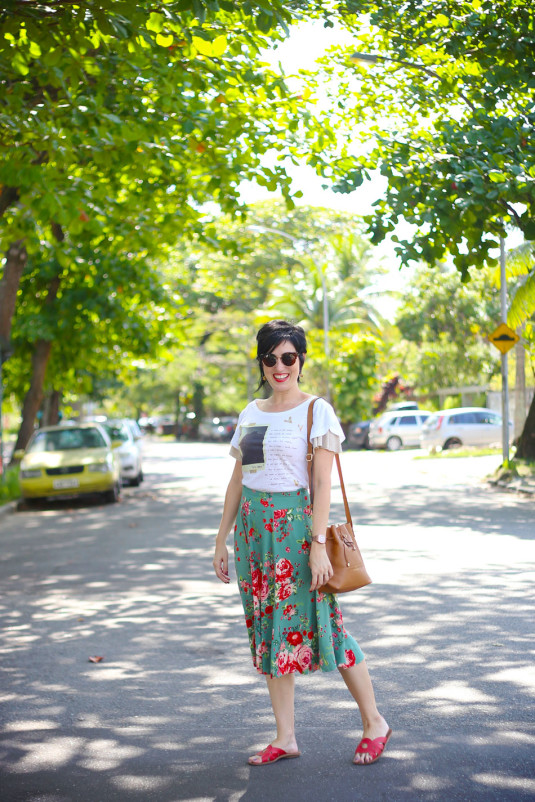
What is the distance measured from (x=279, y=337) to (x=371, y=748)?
178 centimetres

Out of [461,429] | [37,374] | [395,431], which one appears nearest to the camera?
[37,374]

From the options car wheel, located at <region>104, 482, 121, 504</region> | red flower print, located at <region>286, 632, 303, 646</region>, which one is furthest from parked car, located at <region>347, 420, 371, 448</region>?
red flower print, located at <region>286, 632, 303, 646</region>

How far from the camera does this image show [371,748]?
430cm

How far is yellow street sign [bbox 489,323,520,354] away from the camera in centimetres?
2069

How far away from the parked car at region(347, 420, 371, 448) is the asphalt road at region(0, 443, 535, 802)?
1116 inches

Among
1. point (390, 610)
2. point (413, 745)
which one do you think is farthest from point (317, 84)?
point (413, 745)

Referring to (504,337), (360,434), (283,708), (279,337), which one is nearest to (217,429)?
(360,434)

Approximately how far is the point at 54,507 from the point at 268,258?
2804cm

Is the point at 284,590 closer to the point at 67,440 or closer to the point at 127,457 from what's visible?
the point at 67,440

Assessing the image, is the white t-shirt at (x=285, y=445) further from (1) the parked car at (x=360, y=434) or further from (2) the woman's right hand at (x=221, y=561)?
(1) the parked car at (x=360, y=434)

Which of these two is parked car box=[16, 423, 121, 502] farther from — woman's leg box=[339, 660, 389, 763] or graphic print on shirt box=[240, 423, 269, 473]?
woman's leg box=[339, 660, 389, 763]

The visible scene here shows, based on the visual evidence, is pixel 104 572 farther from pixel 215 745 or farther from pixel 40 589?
pixel 215 745

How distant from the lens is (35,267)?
80.6ft

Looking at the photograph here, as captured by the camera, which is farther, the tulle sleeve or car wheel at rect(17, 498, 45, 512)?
car wheel at rect(17, 498, 45, 512)
